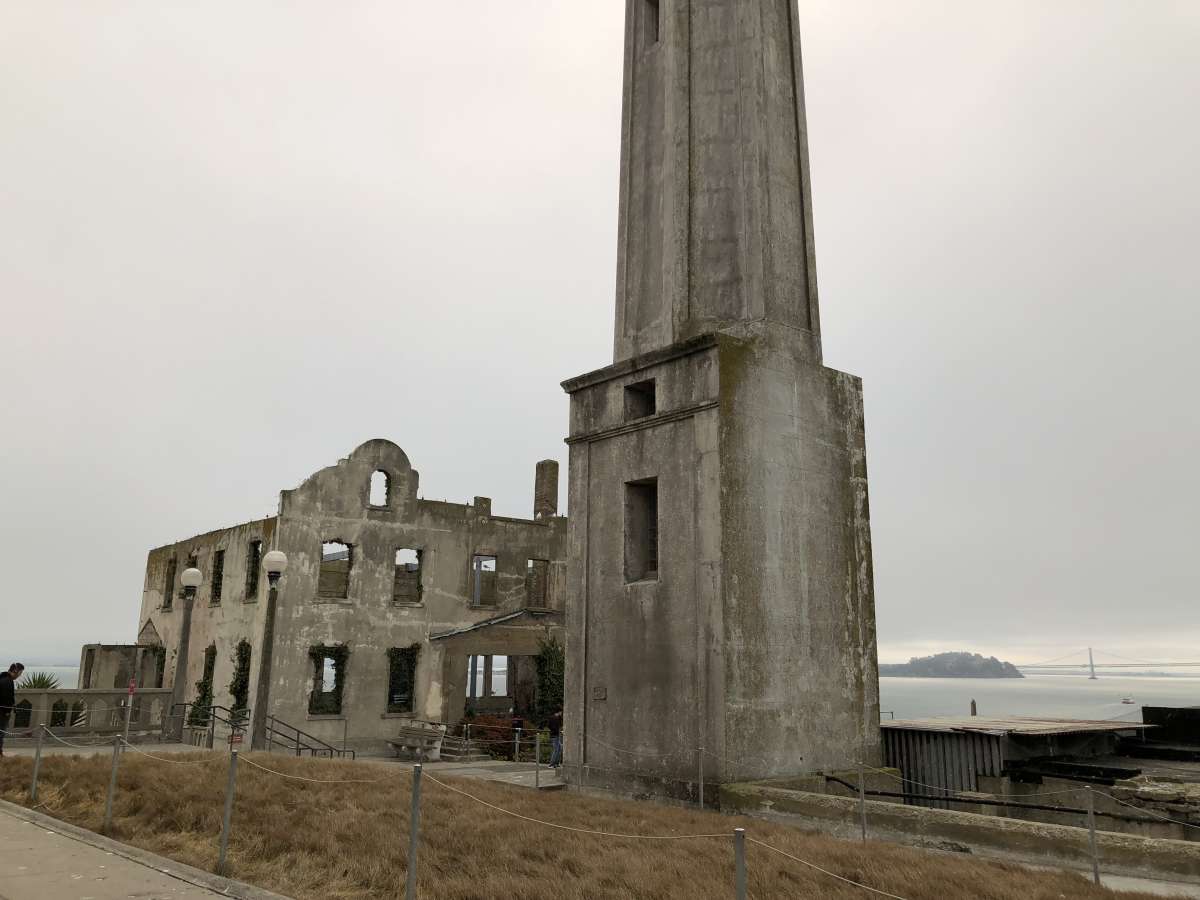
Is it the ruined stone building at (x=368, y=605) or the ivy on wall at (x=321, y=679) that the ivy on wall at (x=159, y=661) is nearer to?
the ruined stone building at (x=368, y=605)

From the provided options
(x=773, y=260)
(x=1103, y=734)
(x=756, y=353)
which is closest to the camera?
(x=756, y=353)

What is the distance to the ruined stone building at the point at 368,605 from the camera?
30.5m

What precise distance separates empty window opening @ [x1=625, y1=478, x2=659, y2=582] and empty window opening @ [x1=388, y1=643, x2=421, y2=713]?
1881cm

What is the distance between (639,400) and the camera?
16.7 m

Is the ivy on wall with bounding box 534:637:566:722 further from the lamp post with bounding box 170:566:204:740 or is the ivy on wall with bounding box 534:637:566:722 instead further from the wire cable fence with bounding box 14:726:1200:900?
the wire cable fence with bounding box 14:726:1200:900

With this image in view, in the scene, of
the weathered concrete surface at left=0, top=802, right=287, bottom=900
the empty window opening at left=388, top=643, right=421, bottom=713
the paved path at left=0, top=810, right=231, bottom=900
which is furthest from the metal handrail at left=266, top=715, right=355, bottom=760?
the paved path at left=0, top=810, right=231, bottom=900

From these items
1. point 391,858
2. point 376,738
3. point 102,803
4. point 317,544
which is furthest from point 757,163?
point 376,738

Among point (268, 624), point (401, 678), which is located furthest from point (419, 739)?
point (268, 624)

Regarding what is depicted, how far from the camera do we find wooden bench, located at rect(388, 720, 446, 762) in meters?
29.0

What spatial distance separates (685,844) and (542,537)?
86.7 feet

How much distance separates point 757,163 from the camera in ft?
55.5

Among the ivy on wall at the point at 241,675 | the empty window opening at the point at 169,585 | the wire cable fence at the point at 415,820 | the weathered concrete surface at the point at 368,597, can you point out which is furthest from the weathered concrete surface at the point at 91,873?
the empty window opening at the point at 169,585

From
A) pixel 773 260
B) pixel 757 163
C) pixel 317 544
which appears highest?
pixel 757 163

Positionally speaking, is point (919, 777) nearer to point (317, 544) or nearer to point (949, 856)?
point (949, 856)
